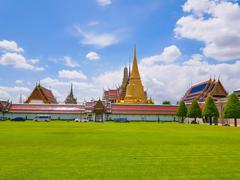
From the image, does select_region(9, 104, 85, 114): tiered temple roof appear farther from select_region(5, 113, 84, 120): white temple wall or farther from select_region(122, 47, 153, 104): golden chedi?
select_region(122, 47, 153, 104): golden chedi

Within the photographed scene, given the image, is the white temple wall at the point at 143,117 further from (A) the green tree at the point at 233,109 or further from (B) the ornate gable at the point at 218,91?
(A) the green tree at the point at 233,109

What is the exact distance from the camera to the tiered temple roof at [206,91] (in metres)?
90.2

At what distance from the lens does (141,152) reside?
559 inches

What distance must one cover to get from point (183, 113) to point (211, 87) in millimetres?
19941

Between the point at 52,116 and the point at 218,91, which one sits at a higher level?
the point at 218,91

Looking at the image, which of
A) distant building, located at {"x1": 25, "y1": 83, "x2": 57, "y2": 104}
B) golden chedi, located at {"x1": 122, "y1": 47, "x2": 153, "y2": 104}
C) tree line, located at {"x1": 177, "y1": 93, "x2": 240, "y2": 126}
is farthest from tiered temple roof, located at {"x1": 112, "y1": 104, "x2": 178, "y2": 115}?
distant building, located at {"x1": 25, "y1": 83, "x2": 57, "y2": 104}

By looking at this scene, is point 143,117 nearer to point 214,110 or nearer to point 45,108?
point 45,108

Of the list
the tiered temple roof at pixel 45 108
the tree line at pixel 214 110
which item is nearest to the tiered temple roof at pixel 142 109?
the tiered temple roof at pixel 45 108

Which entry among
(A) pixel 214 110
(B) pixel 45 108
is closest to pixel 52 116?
(B) pixel 45 108

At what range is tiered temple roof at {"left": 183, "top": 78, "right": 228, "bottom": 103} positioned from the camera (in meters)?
90.2

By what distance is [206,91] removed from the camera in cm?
9619

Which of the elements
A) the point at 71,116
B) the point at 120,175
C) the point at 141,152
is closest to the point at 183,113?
the point at 71,116

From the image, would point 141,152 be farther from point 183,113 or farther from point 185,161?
point 183,113

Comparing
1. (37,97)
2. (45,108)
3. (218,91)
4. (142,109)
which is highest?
(218,91)
